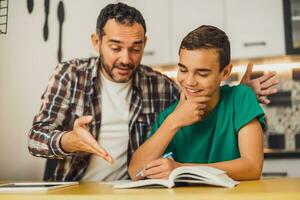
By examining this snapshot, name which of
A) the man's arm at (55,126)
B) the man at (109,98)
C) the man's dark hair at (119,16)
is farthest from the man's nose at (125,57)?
the man's arm at (55,126)

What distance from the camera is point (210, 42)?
140cm

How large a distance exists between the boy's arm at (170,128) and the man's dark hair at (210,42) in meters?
0.19

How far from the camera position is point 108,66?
5.71 feet

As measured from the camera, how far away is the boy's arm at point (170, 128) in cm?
133

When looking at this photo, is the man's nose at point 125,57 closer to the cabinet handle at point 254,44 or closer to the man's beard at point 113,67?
the man's beard at point 113,67

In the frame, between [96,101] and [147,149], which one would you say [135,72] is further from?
[147,149]

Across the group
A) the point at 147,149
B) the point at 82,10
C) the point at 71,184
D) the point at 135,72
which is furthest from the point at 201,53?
the point at 82,10

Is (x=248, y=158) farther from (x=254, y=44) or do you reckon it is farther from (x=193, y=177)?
(x=254, y=44)

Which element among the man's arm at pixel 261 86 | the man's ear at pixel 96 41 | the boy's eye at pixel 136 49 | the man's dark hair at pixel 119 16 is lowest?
the man's arm at pixel 261 86

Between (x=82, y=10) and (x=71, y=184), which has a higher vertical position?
(x=82, y=10)

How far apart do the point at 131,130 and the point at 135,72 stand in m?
0.27

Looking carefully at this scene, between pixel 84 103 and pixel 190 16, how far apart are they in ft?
2.33

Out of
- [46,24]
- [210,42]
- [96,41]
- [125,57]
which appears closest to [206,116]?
[210,42]

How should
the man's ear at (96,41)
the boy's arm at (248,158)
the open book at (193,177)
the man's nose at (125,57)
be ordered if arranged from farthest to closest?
the man's ear at (96,41) < the man's nose at (125,57) < the boy's arm at (248,158) < the open book at (193,177)
